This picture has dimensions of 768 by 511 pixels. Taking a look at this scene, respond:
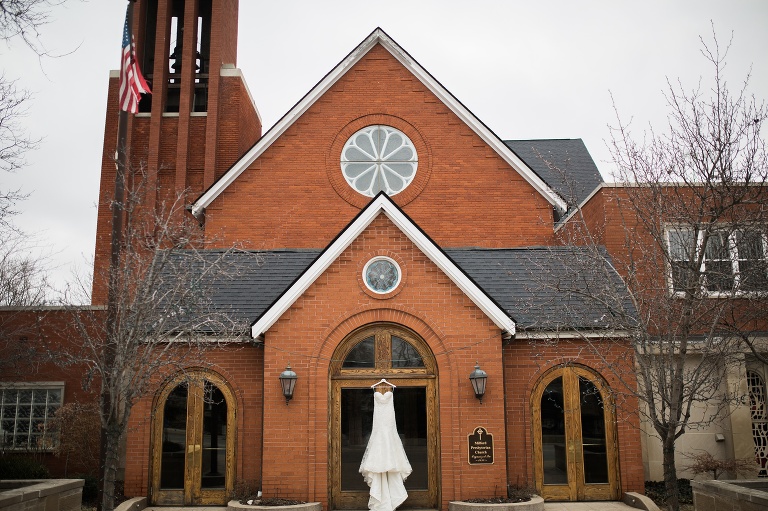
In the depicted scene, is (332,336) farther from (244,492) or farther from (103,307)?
(103,307)

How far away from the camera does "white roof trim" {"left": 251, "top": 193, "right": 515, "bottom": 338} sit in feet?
46.0

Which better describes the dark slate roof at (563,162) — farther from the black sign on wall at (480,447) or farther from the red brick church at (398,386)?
the black sign on wall at (480,447)

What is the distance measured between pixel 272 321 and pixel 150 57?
59.8 ft

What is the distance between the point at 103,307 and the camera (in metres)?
19.5

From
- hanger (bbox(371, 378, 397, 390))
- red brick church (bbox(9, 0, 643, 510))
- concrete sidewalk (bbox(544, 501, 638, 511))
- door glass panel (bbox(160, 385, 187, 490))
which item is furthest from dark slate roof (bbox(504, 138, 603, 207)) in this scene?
door glass panel (bbox(160, 385, 187, 490))

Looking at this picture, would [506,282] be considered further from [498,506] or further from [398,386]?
[498,506]

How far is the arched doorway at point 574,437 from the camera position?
14.9 metres

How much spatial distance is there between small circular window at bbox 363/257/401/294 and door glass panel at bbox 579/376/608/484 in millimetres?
4703

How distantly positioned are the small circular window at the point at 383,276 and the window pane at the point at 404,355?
1.05m

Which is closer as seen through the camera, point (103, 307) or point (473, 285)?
point (473, 285)

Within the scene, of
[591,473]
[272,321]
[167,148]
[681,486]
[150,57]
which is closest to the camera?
[272,321]

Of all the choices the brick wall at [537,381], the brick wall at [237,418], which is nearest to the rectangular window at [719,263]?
the brick wall at [537,381]

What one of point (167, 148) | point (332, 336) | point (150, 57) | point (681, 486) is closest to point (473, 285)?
point (332, 336)

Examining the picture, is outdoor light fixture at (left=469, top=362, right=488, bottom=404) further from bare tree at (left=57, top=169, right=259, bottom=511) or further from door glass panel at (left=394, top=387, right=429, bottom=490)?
bare tree at (left=57, top=169, right=259, bottom=511)
